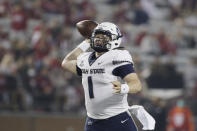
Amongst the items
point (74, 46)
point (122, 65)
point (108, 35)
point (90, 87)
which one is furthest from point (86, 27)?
point (74, 46)

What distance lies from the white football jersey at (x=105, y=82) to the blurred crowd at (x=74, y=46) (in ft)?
22.3

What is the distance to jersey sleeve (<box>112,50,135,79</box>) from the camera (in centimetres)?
620

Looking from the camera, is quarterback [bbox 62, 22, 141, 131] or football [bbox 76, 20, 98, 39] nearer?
quarterback [bbox 62, 22, 141, 131]

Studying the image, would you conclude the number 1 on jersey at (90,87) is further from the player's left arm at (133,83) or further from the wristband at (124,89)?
the wristband at (124,89)

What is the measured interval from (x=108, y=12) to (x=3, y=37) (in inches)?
185

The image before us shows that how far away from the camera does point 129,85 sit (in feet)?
19.9

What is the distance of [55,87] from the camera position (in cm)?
1423

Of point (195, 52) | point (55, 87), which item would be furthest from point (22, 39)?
point (195, 52)

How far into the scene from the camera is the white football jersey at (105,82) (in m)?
6.25

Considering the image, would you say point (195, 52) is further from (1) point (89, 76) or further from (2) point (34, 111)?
(1) point (89, 76)

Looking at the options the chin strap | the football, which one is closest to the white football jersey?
the chin strap

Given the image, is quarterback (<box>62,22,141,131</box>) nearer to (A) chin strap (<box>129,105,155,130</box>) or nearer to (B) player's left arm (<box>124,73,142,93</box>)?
(B) player's left arm (<box>124,73,142,93</box>)

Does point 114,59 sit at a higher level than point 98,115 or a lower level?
higher

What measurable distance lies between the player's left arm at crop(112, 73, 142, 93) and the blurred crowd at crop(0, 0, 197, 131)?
7008 mm
